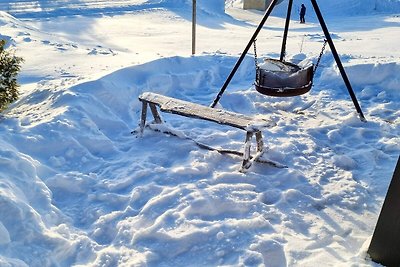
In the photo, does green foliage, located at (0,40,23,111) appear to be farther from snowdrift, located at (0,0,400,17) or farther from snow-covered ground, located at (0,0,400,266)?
snowdrift, located at (0,0,400,17)

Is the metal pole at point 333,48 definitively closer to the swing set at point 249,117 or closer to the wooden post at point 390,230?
the swing set at point 249,117

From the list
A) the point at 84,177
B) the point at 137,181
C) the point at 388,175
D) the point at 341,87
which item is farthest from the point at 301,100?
the point at 84,177

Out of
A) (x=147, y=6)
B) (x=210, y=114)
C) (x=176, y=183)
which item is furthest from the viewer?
(x=147, y=6)

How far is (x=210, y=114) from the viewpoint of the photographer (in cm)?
477

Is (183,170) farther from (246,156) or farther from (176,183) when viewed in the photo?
(246,156)

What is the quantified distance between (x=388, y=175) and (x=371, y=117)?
5.62ft

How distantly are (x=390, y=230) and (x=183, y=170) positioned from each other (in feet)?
7.28

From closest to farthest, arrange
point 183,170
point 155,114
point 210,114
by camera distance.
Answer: point 183,170, point 210,114, point 155,114

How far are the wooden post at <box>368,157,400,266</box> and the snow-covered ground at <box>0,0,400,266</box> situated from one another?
0.12 metres

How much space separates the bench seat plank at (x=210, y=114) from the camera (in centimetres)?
444

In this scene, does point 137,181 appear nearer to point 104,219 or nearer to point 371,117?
point 104,219

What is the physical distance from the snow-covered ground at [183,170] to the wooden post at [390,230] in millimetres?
119

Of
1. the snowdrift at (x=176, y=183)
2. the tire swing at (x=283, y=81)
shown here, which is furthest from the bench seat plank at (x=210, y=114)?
the tire swing at (x=283, y=81)

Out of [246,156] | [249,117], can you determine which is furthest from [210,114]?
[246,156]
